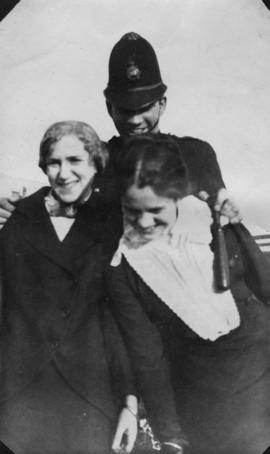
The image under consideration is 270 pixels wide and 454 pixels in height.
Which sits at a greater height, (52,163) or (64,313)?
(52,163)

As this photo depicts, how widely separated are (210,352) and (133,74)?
1.65ft

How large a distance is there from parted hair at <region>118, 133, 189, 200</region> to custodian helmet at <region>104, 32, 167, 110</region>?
0.23 feet

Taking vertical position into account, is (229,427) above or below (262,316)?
below

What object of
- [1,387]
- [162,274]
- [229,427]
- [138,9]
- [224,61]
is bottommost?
[229,427]

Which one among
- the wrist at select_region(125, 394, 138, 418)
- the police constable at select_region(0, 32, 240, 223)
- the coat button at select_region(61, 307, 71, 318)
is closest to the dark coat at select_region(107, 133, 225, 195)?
the police constable at select_region(0, 32, 240, 223)

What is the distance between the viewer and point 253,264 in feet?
3.64

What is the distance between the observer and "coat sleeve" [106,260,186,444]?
3.56ft

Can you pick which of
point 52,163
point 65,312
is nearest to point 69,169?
point 52,163

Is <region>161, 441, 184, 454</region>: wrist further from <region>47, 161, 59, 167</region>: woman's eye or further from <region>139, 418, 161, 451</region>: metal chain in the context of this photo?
<region>47, 161, 59, 167</region>: woman's eye

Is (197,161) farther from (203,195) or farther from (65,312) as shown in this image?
(65,312)

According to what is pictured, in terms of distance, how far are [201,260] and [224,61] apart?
1.20ft

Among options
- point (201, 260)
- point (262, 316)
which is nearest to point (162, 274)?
point (201, 260)

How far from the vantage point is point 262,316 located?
112 cm

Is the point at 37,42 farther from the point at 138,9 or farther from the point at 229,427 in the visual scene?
the point at 229,427
